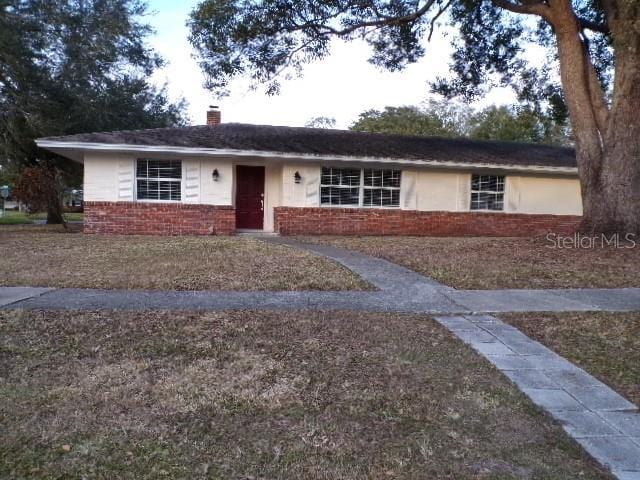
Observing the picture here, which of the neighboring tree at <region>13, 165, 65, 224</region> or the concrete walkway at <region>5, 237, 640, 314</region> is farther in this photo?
the neighboring tree at <region>13, 165, 65, 224</region>

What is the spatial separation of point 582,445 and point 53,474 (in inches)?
120

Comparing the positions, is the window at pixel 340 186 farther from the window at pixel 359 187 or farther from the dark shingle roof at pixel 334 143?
the dark shingle roof at pixel 334 143

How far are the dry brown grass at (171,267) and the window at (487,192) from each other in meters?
8.95

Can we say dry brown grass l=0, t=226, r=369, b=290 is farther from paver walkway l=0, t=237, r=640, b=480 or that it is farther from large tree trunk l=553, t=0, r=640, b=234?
large tree trunk l=553, t=0, r=640, b=234

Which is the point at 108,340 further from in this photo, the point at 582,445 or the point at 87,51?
the point at 87,51

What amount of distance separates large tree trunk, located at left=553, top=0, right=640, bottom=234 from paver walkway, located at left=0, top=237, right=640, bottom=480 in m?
4.50

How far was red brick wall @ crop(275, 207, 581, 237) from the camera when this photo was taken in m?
15.3

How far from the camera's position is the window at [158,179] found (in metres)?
14.6

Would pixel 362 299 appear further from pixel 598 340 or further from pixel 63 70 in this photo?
pixel 63 70

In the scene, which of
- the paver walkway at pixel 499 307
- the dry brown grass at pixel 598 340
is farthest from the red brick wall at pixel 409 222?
the dry brown grass at pixel 598 340

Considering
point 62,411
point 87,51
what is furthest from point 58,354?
point 87,51

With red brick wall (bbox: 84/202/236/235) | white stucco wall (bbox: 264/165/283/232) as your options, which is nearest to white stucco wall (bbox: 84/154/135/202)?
red brick wall (bbox: 84/202/236/235)

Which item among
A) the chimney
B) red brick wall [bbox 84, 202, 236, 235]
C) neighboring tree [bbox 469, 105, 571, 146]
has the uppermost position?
neighboring tree [bbox 469, 105, 571, 146]

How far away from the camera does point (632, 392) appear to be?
3.72 metres
